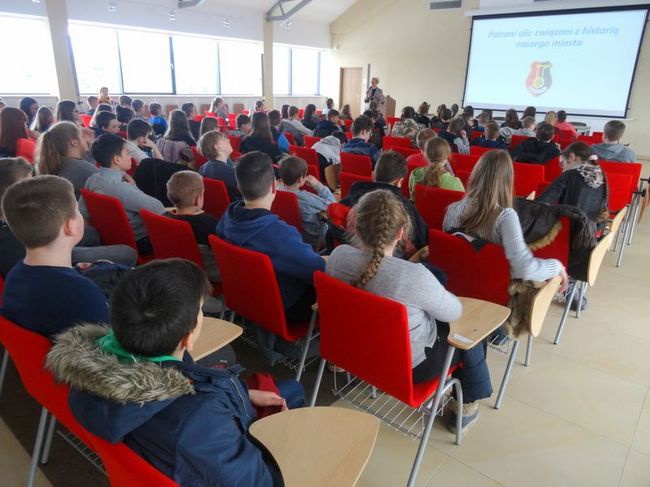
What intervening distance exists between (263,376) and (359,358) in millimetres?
371

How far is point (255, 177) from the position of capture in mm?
2189

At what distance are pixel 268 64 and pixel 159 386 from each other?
1413 cm

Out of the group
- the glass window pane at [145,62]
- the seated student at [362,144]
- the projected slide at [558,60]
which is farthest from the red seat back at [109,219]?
the projected slide at [558,60]

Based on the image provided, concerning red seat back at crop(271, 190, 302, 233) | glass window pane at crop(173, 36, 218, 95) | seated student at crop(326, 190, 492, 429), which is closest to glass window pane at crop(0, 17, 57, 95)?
glass window pane at crop(173, 36, 218, 95)

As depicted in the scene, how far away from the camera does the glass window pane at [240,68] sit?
13422mm


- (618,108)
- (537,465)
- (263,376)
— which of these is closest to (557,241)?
(537,465)

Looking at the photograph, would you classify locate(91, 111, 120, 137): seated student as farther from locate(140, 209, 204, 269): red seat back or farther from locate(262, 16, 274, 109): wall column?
locate(262, 16, 274, 109): wall column

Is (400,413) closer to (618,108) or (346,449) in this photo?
(346,449)

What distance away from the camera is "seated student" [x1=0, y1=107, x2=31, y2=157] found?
169 inches

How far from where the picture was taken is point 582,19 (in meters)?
→ 10.5

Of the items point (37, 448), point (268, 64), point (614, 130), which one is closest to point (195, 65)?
point (268, 64)

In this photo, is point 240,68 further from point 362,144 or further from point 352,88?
point 362,144

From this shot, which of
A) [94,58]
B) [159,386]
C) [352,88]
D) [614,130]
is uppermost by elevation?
[94,58]

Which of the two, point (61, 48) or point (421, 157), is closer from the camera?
point (421, 157)
